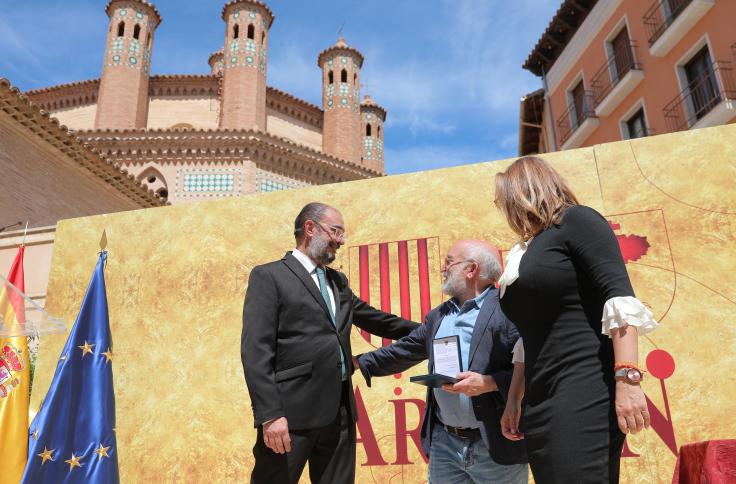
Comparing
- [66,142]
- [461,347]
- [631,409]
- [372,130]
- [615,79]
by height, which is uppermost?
[372,130]

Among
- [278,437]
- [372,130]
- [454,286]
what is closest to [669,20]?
[454,286]

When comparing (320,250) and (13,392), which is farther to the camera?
(13,392)

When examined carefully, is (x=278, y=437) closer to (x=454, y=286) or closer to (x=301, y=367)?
(x=301, y=367)

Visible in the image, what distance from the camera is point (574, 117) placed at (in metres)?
18.1

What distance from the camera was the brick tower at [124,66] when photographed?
28.7m

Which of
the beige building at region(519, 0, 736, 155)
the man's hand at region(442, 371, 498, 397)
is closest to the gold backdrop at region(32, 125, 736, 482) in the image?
the man's hand at region(442, 371, 498, 397)

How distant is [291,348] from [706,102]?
1375 cm

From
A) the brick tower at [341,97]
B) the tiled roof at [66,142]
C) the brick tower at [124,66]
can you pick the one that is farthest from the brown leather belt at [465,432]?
the brick tower at [341,97]

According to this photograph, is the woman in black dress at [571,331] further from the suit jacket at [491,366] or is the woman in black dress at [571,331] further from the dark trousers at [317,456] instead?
the dark trousers at [317,456]

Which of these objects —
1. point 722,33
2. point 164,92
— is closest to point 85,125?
point 164,92

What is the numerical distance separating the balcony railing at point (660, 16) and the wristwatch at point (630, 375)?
14772 millimetres

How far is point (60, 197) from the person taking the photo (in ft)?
40.8

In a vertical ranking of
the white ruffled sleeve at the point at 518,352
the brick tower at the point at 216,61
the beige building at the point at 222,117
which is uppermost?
the brick tower at the point at 216,61

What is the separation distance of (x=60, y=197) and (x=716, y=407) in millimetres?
12687
